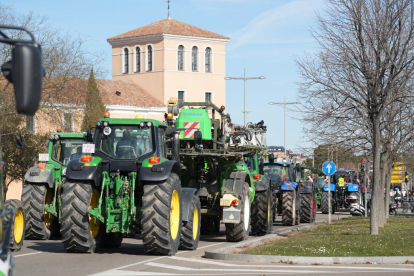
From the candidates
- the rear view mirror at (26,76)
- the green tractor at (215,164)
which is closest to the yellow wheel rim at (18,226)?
the green tractor at (215,164)

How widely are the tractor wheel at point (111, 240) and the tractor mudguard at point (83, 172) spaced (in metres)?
1.88

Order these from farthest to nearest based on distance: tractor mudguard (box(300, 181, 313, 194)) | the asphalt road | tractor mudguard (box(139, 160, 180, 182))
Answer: tractor mudguard (box(300, 181, 313, 194))
tractor mudguard (box(139, 160, 180, 182))
the asphalt road

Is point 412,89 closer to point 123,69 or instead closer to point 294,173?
point 294,173

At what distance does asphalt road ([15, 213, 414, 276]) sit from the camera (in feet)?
44.1

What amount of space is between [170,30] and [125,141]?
2556 inches

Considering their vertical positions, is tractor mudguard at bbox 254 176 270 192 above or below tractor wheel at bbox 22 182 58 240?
above

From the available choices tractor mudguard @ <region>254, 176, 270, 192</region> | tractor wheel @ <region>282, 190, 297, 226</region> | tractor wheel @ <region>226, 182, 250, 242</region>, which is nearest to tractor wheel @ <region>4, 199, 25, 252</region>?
tractor wheel @ <region>226, 182, 250, 242</region>

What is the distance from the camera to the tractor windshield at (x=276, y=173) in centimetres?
3109

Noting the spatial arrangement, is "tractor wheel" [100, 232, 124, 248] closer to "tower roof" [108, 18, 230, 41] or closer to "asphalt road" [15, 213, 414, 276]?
"asphalt road" [15, 213, 414, 276]

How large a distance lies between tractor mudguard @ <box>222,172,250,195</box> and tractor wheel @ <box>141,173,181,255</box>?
4.93 metres

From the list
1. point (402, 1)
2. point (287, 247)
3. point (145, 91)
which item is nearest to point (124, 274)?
point (287, 247)

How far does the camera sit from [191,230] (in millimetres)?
17469

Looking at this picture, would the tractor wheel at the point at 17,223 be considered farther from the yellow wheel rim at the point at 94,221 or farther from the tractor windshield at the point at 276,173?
the tractor windshield at the point at 276,173

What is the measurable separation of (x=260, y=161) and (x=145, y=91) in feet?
185
